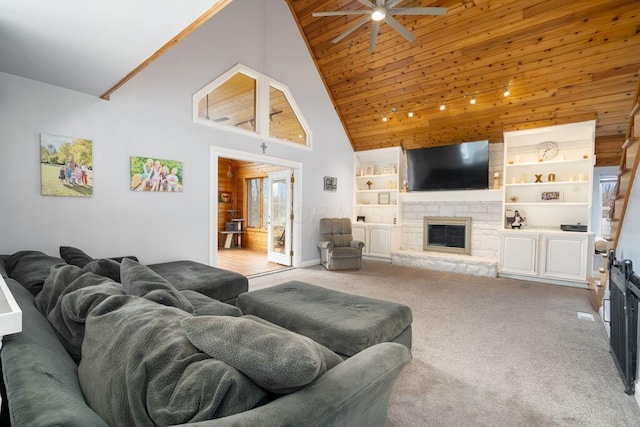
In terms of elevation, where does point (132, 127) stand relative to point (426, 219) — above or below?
above

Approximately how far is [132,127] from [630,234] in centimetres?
500

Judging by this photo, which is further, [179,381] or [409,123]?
[409,123]

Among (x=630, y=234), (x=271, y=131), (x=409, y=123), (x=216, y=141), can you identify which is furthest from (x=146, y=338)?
(x=409, y=123)

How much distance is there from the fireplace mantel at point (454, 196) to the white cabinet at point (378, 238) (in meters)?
0.76

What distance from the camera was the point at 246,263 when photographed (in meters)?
6.23

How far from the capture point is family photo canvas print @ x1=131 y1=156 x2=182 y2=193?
3.57 m

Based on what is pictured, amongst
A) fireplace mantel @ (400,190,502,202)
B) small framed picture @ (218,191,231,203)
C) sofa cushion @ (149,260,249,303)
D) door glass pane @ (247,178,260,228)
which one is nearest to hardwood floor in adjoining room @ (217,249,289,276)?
door glass pane @ (247,178,260,228)

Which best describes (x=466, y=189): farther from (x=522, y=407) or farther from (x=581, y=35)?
(x=522, y=407)

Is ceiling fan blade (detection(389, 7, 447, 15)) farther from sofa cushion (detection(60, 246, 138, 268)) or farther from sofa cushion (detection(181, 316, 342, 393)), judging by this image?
sofa cushion (detection(60, 246, 138, 268))

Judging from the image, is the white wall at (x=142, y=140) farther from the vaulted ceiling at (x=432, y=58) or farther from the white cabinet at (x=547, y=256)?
the white cabinet at (x=547, y=256)

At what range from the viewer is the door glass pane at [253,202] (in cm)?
864

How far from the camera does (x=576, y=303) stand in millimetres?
3812

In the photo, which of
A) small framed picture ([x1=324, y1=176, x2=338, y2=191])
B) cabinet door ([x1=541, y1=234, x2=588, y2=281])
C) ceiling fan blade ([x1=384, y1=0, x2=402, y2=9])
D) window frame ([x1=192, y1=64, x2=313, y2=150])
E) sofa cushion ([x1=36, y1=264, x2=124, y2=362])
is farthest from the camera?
small framed picture ([x1=324, y1=176, x2=338, y2=191])

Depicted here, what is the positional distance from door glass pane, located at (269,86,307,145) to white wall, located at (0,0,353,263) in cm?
26
